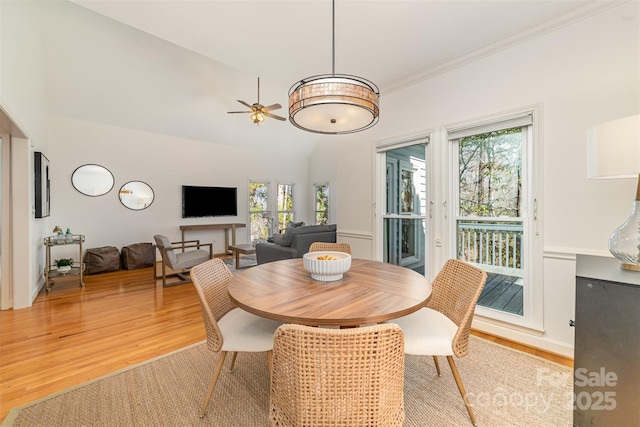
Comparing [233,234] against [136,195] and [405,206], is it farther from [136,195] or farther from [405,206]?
[405,206]

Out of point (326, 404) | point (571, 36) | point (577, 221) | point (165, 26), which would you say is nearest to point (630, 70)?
point (571, 36)

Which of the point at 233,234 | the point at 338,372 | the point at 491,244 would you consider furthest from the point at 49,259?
the point at 491,244

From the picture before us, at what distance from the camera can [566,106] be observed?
209cm

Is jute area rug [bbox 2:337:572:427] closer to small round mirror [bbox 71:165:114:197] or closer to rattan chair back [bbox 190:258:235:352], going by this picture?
rattan chair back [bbox 190:258:235:352]

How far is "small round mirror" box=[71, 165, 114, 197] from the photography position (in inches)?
190

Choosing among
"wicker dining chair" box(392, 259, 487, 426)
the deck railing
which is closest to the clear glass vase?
"wicker dining chair" box(392, 259, 487, 426)

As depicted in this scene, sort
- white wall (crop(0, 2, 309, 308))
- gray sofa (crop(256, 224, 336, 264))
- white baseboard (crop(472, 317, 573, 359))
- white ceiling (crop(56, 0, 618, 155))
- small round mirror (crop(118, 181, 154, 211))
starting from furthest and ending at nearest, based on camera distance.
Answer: small round mirror (crop(118, 181, 154, 211))
gray sofa (crop(256, 224, 336, 264))
white wall (crop(0, 2, 309, 308))
white baseboard (crop(472, 317, 573, 359))
white ceiling (crop(56, 0, 618, 155))

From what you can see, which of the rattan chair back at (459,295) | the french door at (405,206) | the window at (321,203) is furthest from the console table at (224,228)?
the rattan chair back at (459,295)

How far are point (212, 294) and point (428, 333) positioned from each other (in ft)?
4.40

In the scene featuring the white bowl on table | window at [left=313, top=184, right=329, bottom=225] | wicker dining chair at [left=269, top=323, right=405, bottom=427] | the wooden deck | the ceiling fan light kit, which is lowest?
the wooden deck

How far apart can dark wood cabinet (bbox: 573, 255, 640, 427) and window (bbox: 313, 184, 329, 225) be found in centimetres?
676

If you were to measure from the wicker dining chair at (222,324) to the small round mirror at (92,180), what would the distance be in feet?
15.2

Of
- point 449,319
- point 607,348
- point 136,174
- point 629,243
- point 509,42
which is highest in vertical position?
point 509,42

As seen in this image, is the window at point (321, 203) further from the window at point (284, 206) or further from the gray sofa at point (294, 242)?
the gray sofa at point (294, 242)
